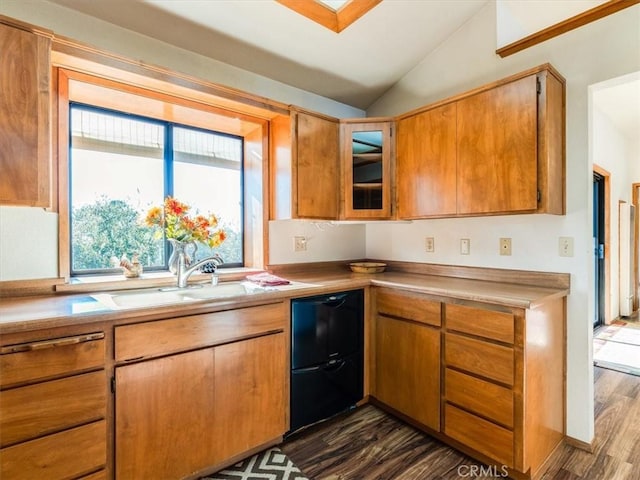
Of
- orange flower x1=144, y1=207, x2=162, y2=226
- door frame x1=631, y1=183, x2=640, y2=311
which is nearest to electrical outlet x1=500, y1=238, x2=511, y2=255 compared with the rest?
orange flower x1=144, y1=207, x2=162, y2=226

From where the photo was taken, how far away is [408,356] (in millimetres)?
2111

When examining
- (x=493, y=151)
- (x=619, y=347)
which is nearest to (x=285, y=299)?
(x=493, y=151)

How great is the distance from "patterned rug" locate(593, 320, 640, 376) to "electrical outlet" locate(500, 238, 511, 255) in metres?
1.90

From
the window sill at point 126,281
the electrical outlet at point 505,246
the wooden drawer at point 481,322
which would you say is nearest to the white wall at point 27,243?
the window sill at point 126,281

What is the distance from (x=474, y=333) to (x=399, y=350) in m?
0.55

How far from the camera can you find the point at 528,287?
6.56ft

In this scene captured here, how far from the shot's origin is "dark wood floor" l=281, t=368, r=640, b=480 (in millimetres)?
1721

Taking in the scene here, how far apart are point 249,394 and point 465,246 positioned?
1.76m

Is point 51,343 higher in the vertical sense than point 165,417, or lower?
higher

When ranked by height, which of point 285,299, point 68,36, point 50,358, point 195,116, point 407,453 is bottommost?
point 407,453

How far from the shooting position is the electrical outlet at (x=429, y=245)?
2617 millimetres

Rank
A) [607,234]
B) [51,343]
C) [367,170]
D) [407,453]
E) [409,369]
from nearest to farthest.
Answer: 1. [51,343]
2. [407,453]
3. [409,369]
4. [367,170]
5. [607,234]

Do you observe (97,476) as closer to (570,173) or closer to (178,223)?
(178,223)

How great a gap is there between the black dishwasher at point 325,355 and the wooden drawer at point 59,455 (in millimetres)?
962
